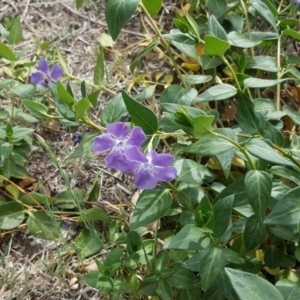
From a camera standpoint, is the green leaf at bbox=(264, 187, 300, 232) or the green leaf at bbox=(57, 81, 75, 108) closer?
the green leaf at bbox=(264, 187, 300, 232)

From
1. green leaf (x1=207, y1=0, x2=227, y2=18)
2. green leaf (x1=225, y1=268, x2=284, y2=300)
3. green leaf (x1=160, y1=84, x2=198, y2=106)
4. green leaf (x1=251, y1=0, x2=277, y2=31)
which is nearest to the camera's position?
green leaf (x1=225, y1=268, x2=284, y2=300)

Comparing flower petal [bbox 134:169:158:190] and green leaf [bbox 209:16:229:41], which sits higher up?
green leaf [bbox 209:16:229:41]

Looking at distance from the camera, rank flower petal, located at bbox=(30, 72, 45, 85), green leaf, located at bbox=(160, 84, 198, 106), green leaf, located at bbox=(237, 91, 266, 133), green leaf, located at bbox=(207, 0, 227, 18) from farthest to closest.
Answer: flower petal, located at bbox=(30, 72, 45, 85) → green leaf, located at bbox=(207, 0, 227, 18) → green leaf, located at bbox=(160, 84, 198, 106) → green leaf, located at bbox=(237, 91, 266, 133)

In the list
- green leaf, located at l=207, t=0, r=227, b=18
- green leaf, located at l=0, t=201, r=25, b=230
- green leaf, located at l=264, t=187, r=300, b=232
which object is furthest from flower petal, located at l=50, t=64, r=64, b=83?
green leaf, located at l=264, t=187, r=300, b=232

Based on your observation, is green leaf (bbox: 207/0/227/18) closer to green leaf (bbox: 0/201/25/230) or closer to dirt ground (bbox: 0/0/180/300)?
dirt ground (bbox: 0/0/180/300)

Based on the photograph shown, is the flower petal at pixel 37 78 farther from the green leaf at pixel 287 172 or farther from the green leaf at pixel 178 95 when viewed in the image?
the green leaf at pixel 287 172

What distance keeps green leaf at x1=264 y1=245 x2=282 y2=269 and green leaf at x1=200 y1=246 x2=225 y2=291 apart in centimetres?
28

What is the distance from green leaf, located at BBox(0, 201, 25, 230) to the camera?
1.75m

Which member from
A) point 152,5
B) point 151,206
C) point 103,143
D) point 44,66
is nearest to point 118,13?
point 152,5

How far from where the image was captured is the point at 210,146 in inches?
49.0

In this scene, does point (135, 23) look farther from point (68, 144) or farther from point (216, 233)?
point (216, 233)

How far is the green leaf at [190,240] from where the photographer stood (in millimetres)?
1260

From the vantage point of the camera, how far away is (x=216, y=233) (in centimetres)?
129

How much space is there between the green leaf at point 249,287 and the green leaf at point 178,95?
62 centimetres
